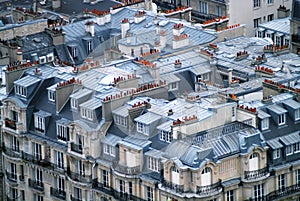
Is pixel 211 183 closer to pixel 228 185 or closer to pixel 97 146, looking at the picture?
pixel 228 185

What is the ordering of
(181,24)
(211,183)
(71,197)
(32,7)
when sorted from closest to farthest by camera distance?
(211,183)
(71,197)
(181,24)
(32,7)

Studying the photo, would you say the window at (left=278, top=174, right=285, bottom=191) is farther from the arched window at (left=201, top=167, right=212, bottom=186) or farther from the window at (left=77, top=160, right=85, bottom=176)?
the window at (left=77, top=160, right=85, bottom=176)

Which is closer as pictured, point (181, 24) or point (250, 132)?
point (250, 132)

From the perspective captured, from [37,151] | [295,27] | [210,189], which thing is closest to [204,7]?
[295,27]

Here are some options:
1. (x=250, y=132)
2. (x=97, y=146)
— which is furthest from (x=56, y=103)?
(x=250, y=132)

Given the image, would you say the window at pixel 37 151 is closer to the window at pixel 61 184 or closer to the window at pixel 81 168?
the window at pixel 61 184

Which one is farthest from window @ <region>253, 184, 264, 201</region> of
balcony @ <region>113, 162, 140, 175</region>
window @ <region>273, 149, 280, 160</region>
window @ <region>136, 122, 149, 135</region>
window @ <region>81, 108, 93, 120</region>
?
window @ <region>81, 108, 93, 120</region>
